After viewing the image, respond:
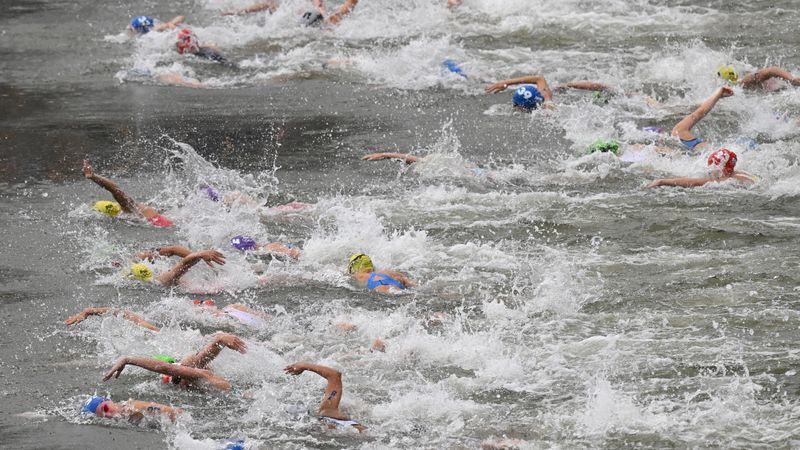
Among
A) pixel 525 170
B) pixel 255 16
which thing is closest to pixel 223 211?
pixel 525 170

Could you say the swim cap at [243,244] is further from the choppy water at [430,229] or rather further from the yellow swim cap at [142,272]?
the yellow swim cap at [142,272]

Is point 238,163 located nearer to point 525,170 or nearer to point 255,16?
point 525,170


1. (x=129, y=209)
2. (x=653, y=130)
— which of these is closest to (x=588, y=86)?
(x=653, y=130)

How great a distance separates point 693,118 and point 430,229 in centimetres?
399

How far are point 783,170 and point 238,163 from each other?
604cm

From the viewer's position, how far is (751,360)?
10102 mm

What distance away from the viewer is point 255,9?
2206 cm

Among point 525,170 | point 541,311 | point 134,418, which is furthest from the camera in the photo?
point 525,170

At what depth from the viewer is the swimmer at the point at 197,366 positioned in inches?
396

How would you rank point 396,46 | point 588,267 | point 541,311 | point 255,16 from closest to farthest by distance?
point 541,311 → point 588,267 → point 396,46 → point 255,16

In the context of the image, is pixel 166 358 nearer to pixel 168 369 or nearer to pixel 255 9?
pixel 168 369

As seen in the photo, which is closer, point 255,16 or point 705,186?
point 705,186

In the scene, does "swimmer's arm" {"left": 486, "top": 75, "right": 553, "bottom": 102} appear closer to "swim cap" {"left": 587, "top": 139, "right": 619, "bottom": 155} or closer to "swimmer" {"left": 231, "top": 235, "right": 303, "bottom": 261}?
"swim cap" {"left": 587, "top": 139, "right": 619, "bottom": 155}

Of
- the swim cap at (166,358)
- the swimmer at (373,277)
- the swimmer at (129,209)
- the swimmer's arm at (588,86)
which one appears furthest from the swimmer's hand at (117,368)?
the swimmer's arm at (588,86)
